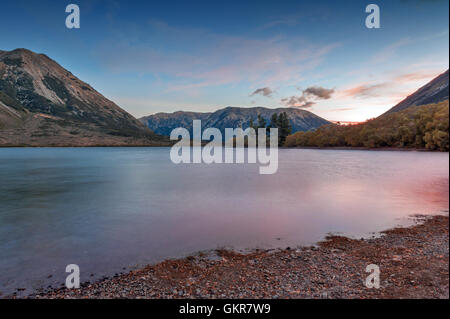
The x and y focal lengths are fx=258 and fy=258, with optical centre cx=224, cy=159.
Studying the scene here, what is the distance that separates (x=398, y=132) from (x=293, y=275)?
140 metres

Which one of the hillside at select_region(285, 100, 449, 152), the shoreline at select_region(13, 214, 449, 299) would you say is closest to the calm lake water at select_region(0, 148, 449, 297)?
the shoreline at select_region(13, 214, 449, 299)

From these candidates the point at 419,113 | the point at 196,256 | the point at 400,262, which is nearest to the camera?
the point at 400,262

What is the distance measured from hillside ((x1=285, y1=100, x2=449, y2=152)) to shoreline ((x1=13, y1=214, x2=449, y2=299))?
110360mm

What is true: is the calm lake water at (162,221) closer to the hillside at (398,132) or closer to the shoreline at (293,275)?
the shoreline at (293,275)

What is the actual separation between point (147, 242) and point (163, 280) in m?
5.73

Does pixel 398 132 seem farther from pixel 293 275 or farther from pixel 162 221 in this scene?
pixel 293 275

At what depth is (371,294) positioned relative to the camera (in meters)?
8.59

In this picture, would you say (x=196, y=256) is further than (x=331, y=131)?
No

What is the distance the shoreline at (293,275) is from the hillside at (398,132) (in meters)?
110

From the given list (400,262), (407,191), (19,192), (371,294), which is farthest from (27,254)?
(407,191)

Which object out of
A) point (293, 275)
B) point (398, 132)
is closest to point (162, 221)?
point (293, 275)

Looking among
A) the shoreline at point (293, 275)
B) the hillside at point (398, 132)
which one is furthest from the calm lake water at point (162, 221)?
the hillside at point (398, 132)
